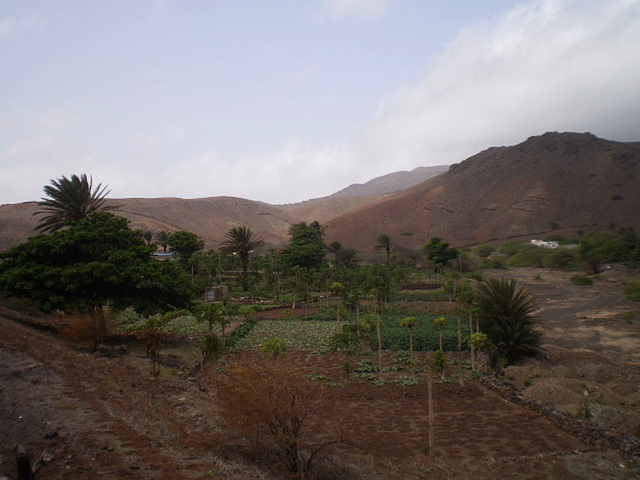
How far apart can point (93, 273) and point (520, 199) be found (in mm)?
86767

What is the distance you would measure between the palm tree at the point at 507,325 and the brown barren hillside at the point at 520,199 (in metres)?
66.5

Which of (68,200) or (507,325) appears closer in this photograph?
(507,325)

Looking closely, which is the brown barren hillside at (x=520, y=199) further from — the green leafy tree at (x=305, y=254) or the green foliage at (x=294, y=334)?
the green foliage at (x=294, y=334)

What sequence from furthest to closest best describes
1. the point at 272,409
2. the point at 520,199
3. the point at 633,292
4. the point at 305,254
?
the point at 520,199
the point at 305,254
the point at 633,292
the point at 272,409

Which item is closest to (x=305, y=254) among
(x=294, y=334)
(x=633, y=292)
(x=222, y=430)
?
(x=294, y=334)

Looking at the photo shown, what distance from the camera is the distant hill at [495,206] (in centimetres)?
7838


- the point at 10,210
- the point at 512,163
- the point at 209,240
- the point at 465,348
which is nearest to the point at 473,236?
the point at 512,163

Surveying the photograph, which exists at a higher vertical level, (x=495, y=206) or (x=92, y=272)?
(x=495, y=206)

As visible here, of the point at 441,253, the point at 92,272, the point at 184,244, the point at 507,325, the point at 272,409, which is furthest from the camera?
the point at 441,253

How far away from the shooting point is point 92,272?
16.0 meters

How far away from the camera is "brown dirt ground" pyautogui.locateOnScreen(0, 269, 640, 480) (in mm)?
→ 7082

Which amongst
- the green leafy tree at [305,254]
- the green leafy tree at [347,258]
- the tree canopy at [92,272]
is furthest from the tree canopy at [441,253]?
the tree canopy at [92,272]

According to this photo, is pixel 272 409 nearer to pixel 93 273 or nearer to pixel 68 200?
pixel 93 273

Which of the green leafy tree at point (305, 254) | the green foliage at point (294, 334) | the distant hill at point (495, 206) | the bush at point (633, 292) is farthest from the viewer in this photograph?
the distant hill at point (495, 206)
